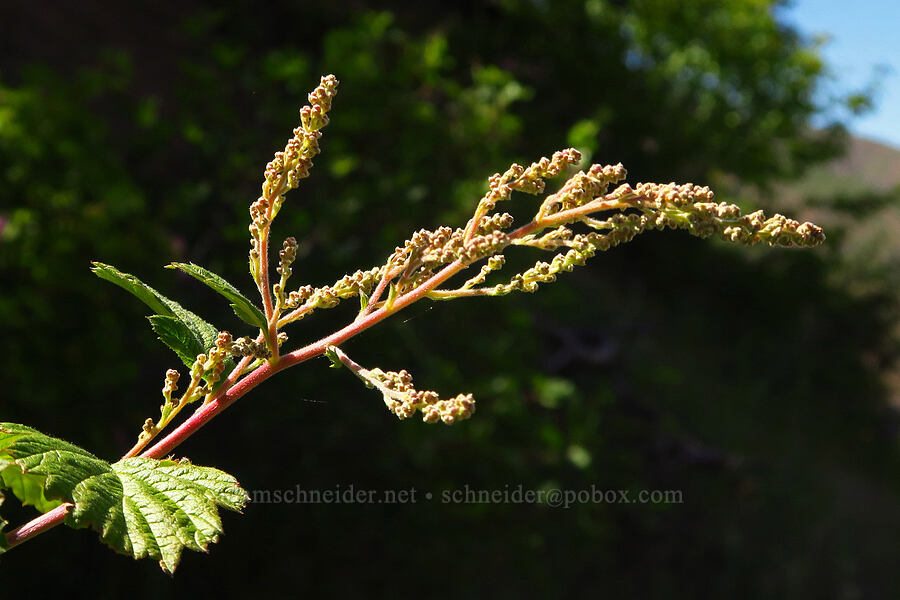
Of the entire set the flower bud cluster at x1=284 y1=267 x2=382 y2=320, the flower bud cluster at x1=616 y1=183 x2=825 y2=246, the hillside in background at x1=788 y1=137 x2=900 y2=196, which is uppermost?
the hillside in background at x1=788 y1=137 x2=900 y2=196

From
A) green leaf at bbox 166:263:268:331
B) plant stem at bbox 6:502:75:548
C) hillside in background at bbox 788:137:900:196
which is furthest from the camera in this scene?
hillside in background at bbox 788:137:900:196

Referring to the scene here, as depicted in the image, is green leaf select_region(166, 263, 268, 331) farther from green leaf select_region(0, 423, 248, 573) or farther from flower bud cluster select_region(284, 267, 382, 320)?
→ green leaf select_region(0, 423, 248, 573)

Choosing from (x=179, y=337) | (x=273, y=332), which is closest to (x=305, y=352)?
(x=273, y=332)

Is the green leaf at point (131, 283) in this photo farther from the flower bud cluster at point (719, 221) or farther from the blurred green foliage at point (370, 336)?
the blurred green foliage at point (370, 336)

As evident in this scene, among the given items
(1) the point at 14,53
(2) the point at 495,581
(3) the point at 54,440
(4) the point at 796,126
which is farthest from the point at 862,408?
(3) the point at 54,440

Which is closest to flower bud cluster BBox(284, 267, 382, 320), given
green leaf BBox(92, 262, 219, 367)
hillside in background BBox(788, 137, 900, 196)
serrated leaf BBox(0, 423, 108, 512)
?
green leaf BBox(92, 262, 219, 367)

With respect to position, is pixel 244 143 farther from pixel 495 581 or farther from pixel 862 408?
pixel 862 408

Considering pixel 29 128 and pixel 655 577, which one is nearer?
pixel 29 128

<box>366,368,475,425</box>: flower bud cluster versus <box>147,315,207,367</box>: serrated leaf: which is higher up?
<box>147,315,207,367</box>: serrated leaf
